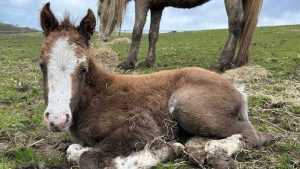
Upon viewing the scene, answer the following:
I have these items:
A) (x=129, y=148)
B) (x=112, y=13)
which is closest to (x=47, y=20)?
(x=129, y=148)

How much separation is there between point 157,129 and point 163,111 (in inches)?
10.4

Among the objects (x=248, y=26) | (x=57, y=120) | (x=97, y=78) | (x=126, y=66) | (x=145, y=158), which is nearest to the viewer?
(x=57, y=120)

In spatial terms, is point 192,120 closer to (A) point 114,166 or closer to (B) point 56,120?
(A) point 114,166

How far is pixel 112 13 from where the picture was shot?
568 inches

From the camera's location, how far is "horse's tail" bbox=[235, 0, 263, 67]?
1216 cm

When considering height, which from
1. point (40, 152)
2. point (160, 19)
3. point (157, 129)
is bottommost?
point (40, 152)

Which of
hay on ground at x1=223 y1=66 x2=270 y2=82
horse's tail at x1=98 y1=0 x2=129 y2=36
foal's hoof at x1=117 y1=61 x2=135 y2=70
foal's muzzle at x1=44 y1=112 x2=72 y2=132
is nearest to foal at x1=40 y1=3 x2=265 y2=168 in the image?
foal's muzzle at x1=44 y1=112 x2=72 y2=132

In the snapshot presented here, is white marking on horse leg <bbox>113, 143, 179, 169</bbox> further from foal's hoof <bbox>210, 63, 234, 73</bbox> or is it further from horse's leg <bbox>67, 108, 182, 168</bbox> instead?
foal's hoof <bbox>210, 63, 234, 73</bbox>

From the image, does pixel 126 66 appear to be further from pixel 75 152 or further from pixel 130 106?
pixel 75 152

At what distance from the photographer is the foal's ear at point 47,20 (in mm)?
5457

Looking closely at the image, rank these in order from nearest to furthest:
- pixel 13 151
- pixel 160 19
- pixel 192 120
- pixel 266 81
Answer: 1. pixel 192 120
2. pixel 13 151
3. pixel 266 81
4. pixel 160 19

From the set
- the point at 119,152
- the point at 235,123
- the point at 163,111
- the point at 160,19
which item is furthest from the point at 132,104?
the point at 160,19

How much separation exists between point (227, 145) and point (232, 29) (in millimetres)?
7387

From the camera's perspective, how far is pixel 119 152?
5215 millimetres
